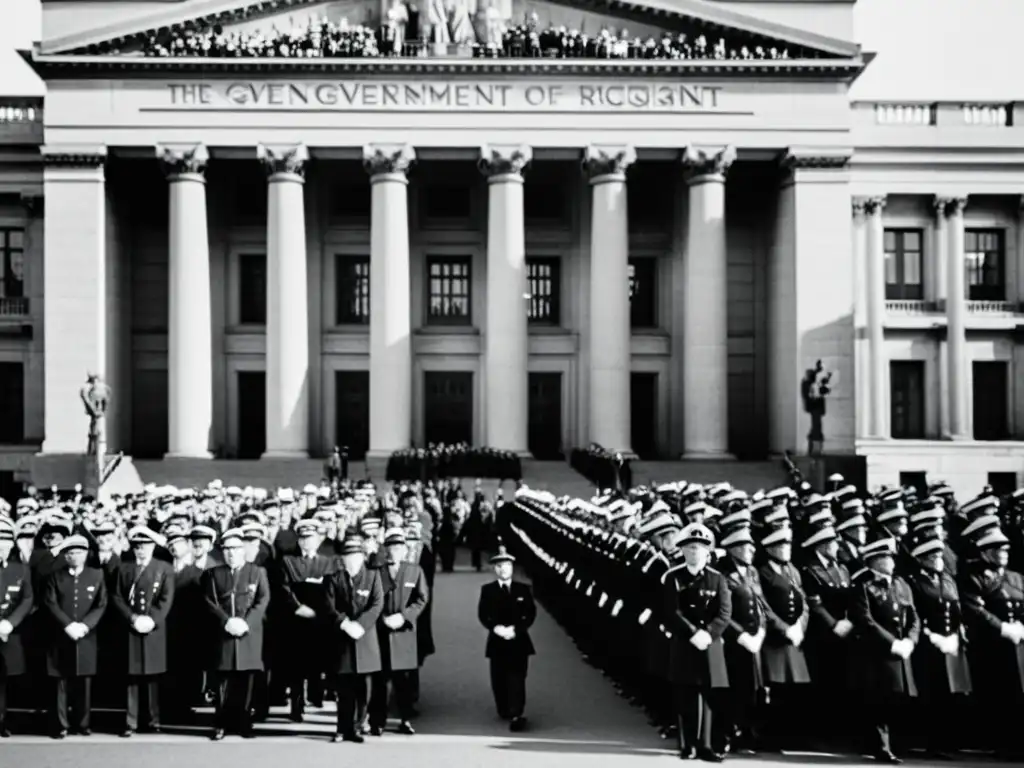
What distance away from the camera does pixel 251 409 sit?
5178 cm

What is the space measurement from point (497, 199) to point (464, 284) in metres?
6.59

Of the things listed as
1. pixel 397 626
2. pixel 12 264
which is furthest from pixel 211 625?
pixel 12 264

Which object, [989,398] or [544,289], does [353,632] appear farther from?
[989,398]

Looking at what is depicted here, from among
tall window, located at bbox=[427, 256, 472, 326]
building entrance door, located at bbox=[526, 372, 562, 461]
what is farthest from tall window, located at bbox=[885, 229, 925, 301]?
tall window, located at bbox=[427, 256, 472, 326]

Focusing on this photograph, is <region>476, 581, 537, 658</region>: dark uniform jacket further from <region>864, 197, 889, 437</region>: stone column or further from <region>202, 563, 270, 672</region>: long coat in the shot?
<region>864, 197, 889, 437</region>: stone column

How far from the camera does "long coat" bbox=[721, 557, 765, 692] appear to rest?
44.2 ft

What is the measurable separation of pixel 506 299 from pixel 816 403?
1106 cm

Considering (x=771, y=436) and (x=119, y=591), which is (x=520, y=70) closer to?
(x=771, y=436)

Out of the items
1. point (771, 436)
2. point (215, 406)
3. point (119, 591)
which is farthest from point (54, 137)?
point (119, 591)

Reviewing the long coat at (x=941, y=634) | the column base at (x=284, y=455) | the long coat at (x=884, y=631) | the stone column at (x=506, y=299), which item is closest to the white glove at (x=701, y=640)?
the long coat at (x=884, y=631)

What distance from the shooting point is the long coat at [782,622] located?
44.7ft

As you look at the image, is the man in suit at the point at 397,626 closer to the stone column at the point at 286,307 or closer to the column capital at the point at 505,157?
the stone column at the point at 286,307

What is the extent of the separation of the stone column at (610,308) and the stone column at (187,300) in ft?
44.3

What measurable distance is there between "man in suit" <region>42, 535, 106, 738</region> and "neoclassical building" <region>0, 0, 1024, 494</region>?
3175 cm
